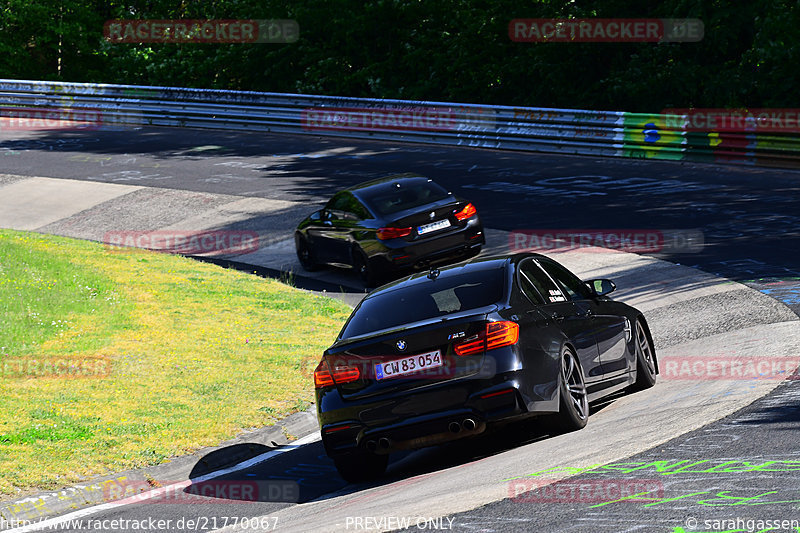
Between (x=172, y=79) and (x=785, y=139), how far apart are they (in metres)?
25.4

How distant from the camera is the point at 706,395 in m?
9.14

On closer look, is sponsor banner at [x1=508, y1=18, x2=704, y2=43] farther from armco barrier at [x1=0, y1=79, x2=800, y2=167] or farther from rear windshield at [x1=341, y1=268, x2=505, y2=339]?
rear windshield at [x1=341, y1=268, x2=505, y2=339]

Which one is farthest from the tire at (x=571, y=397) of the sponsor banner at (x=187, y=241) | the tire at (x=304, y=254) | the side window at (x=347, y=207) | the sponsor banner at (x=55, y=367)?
the sponsor banner at (x=187, y=241)

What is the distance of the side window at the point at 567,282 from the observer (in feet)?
32.0

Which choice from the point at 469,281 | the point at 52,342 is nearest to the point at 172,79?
the point at 52,342

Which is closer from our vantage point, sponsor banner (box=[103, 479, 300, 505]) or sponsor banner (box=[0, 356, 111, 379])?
sponsor banner (box=[103, 479, 300, 505])

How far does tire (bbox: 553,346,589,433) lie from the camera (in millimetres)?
8438

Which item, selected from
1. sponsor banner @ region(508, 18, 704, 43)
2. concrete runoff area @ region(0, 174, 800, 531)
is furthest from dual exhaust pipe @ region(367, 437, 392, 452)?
sponsor banner @ region(508, 18, 704, 43)

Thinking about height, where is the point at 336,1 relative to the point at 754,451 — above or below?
above

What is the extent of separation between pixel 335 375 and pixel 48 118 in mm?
33374

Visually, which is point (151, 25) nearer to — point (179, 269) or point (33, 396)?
point (179, 269)

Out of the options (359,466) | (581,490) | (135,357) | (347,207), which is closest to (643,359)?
(359,466)

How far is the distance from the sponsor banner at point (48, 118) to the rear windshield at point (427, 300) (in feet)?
102

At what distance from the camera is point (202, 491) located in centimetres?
879
